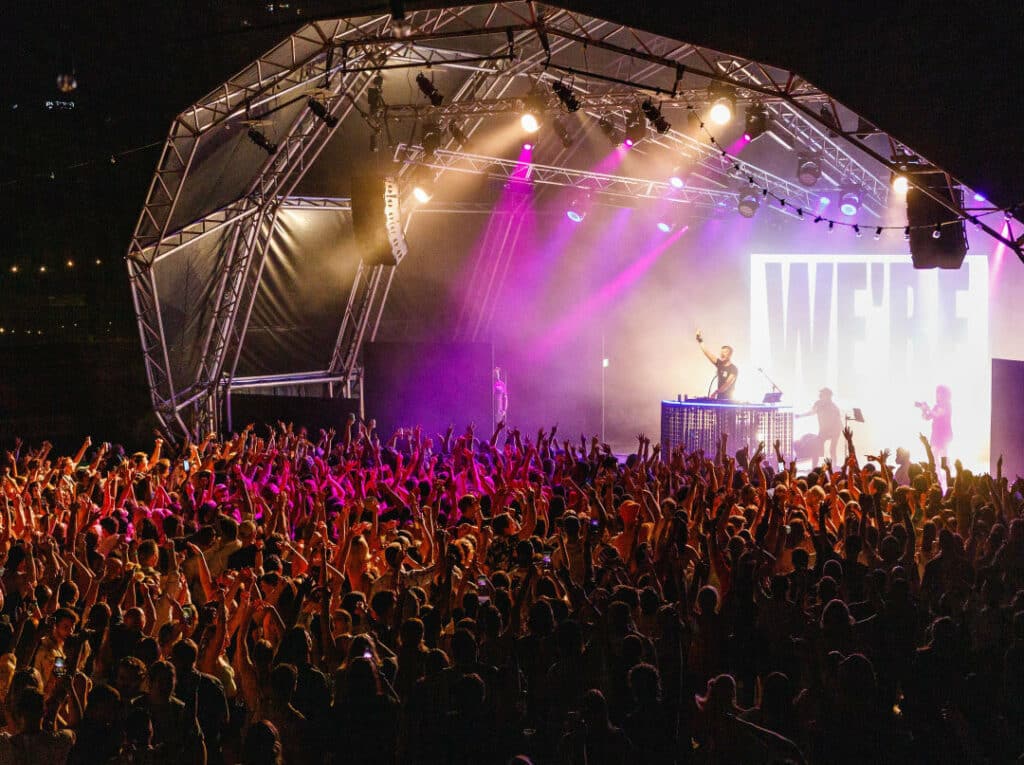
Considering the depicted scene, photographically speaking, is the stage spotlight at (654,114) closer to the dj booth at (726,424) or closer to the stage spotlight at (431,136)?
the stage spotlight at (431,136)

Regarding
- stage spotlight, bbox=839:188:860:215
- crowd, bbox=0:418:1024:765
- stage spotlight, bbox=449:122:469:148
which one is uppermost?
stage spotlight, bbox=449:122:469:148

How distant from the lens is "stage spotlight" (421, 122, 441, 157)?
11.0m

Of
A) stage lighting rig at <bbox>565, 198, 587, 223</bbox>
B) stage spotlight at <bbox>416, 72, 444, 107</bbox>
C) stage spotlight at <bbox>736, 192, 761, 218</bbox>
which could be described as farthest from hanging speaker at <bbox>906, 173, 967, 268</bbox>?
stage lighting rig at <bbox>565, 198, 587, 223</bbox>

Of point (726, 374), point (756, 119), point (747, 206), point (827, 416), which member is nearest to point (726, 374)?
point (726, 374)

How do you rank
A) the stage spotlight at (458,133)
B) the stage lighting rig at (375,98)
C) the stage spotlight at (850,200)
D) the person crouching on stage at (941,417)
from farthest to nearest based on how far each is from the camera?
the stage spotlight at (850,200), the person crouching on stage at (941,417), the stage spotlight at (458,133), the stage lighting rig at (375,98)

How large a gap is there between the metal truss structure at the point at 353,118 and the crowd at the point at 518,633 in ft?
13.6

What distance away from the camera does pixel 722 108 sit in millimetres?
8938

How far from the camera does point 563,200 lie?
14.5 m

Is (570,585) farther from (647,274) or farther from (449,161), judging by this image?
(647,274)

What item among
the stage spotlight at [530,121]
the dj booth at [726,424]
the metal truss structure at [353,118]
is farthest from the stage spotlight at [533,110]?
the dj booth at [726,424]

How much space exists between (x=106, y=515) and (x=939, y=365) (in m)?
13.2

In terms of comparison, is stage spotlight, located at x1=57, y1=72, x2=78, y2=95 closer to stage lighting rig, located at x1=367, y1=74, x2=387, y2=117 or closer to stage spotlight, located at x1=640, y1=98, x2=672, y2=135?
stage lighting rig, located at x1=367, y1=74, x2=387, y2=117

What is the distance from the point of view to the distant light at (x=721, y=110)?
890cm

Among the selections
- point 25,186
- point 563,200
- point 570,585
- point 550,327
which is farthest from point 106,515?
point 550,327
